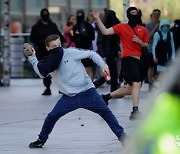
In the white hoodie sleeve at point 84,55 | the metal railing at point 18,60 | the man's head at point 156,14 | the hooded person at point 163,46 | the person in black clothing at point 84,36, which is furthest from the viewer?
the metal railing at point 18,60

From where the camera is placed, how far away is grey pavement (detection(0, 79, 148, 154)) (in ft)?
30.3

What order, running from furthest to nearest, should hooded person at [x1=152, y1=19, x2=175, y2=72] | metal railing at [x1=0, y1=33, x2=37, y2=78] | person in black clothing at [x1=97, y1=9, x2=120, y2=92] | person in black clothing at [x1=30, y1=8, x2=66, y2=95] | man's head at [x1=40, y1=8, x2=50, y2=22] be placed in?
metal railing at [x1=0, y1=33, x2=37, y2=78]
man's head at [x1=40, y1=8, x2=50, y2=22]
person in black clothing at [x1=30, y1=8, x2=66, y2=95]
hooded person at [x1=152, y1=19, x2=175, y2=72]
person in black clothing at [x1=97, y1=9, x2=120, y2=92]

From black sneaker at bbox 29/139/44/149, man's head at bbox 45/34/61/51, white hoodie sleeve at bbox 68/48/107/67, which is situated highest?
man's head at bbox 45/34/61/51

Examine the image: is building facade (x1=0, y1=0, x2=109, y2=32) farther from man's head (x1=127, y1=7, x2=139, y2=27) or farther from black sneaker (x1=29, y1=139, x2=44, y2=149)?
black sneaker (x1=29, y1=139, x2=44, y2=149)

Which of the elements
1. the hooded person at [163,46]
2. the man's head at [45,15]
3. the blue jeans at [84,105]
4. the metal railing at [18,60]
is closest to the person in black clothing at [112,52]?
the hooded person at [163,46]

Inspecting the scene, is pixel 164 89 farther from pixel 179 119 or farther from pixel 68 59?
pixel 68 59

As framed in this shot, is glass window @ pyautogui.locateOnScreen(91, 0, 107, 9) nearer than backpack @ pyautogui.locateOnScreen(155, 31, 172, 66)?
No

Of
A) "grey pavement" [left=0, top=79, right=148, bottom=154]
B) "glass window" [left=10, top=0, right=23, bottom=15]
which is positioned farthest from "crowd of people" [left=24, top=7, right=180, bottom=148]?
"glass window" [left=10, top=0, right=23, bottom=15]

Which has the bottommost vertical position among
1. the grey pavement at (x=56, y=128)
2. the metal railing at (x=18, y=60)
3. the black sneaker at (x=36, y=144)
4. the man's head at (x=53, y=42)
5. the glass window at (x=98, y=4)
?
the metal railing at (x=18, y=60)

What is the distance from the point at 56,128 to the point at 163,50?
592 centimetres

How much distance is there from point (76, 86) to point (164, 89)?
5.40m

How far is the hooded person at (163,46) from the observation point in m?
16.7

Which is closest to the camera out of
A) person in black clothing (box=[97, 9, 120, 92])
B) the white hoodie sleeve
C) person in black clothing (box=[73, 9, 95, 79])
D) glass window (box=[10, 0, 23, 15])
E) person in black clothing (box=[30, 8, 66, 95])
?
the white hoodie sleeve

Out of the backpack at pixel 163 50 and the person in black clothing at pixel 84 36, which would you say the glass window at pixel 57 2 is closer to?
the person in black clothing at pixel 84 36
